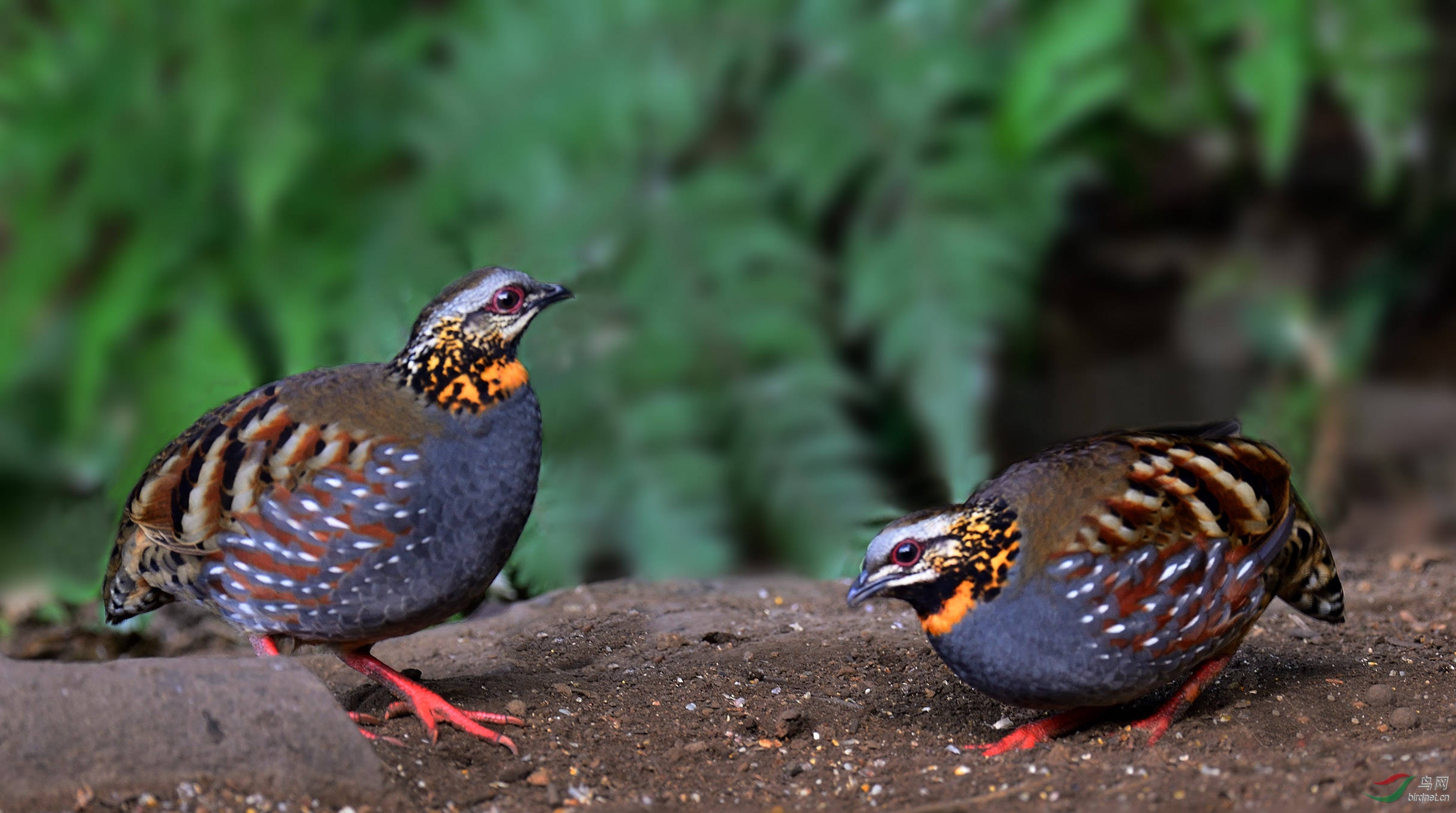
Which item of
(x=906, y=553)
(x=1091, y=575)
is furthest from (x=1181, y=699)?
(x=906, y=553)

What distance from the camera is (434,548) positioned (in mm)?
3125

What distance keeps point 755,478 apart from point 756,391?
0.36m

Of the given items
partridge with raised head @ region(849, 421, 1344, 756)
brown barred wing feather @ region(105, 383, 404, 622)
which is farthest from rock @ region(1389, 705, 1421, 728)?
brown barred wing feather @ region(105, 383, 404, 622)

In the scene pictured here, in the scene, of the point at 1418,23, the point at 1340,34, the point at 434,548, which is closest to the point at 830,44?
the point at 1340,34

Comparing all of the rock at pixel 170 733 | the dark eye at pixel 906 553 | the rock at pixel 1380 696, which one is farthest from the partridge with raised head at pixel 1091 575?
the rock at pixel 170 733

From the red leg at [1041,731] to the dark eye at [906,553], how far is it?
484 mm

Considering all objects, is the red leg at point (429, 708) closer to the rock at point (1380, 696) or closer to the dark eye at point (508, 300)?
the dark eye at point (508, 300)

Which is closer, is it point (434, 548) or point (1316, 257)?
point (434, 548)

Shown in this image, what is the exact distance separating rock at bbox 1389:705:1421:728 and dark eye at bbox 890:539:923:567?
1172 millimetres

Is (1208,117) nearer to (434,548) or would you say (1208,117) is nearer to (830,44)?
(830,44)

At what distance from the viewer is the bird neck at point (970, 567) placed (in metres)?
3.16

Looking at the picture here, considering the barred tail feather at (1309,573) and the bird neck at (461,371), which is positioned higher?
the bird neck at (461,371)

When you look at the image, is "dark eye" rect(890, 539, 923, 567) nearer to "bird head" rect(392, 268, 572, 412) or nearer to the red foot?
"bird head" rect(392, 268, 572, 412)

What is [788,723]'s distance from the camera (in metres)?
3.30
